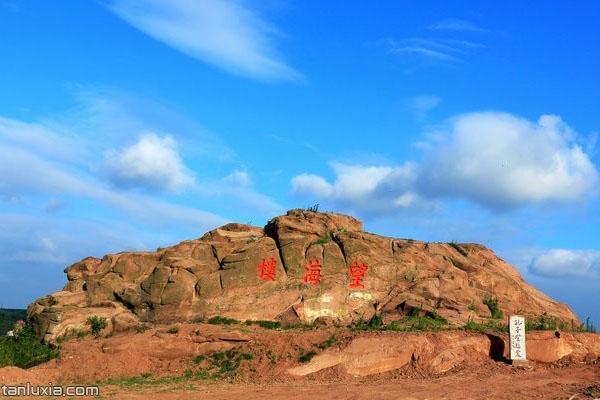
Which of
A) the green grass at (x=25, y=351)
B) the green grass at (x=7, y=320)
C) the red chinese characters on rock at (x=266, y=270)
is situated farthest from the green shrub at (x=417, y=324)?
the green grass at (x=7, y=320)

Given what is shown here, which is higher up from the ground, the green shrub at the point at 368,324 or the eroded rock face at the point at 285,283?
the eroded rock face at the point at 285,283

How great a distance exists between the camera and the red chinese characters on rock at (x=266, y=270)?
27.2 meters

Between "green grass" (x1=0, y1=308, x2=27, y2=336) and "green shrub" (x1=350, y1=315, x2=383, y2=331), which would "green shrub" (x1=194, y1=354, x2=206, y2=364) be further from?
"green grass" (x1=0, y1=308, x2=27, y2=336)

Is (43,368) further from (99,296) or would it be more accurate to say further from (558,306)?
(558,306)

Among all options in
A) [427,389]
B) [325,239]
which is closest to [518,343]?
[427,389]

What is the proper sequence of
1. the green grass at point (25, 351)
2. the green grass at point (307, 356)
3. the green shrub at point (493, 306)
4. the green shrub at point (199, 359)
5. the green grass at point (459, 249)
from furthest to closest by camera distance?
the green grass at point (459, 249) < the green shrub at point (493, 306) < the green grass at point (25, 351) < the green shrub at point (199, 359) < the green grass at point (307, 356)

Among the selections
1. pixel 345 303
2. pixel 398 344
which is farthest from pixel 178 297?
pixel 398 344

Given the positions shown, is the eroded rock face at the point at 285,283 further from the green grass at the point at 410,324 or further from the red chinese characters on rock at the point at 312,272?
the green grass at the point at 410,324

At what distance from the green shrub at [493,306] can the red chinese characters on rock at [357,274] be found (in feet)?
18.0

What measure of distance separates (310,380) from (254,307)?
18.5 feet

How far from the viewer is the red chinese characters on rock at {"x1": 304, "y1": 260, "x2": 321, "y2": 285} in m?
27.1

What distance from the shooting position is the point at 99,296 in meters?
27.9

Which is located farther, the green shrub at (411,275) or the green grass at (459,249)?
the green grass at (459,249)

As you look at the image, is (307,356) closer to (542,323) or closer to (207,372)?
(207,372)
